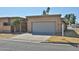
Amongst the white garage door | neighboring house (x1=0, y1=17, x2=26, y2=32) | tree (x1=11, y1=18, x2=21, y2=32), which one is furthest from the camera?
neighboring house (x1=0, y1=17, x2=26, y2=32)

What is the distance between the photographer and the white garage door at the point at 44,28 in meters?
28.1

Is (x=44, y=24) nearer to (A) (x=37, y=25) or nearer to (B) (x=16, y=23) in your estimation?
(A) (x=37, y=25)

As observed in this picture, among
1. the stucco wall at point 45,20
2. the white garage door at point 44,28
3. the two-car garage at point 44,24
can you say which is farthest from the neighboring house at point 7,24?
the white garage door at point 44,28

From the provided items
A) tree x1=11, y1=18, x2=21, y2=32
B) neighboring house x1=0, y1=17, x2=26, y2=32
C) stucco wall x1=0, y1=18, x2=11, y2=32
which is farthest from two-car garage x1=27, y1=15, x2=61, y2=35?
stucco wall x1=0, y1=18, x2=11, y2=32

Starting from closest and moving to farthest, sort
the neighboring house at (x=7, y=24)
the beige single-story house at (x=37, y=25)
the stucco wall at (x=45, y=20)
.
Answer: the stucco wall at (x=45, y=20), the beige single-story house at (x=37, y=25), the neighboring house at (x=7, y=24)

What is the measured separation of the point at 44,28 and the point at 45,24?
2.42ft

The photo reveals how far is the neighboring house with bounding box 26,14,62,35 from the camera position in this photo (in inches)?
1087

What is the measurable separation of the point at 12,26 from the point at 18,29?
143 cm

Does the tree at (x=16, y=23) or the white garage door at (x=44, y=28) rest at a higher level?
the tree at (x=16, y=23)

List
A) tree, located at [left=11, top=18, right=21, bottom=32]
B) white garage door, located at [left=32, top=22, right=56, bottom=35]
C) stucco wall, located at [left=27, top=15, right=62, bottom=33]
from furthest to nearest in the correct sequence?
tree, located at [left=11, top=18, right=21, bottom=32], white garage door, located at [left=32, top=22, right=56, bottom=35], stucco wall, located at [left=27, top=15, right=62, bottom=33]

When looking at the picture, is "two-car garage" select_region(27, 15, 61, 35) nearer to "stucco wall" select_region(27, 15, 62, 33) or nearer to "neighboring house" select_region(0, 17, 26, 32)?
"stucco wall" select_region(27, 15, 62, 33)

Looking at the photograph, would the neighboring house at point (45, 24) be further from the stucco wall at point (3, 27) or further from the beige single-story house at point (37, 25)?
the stucco wall at point (3, 27)

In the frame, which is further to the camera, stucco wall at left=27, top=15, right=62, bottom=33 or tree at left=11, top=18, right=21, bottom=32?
tree at left=11, top=18, right=21, bottom=32

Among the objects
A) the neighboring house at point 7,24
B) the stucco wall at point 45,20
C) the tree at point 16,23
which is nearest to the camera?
the stucco wall at point 45,20
